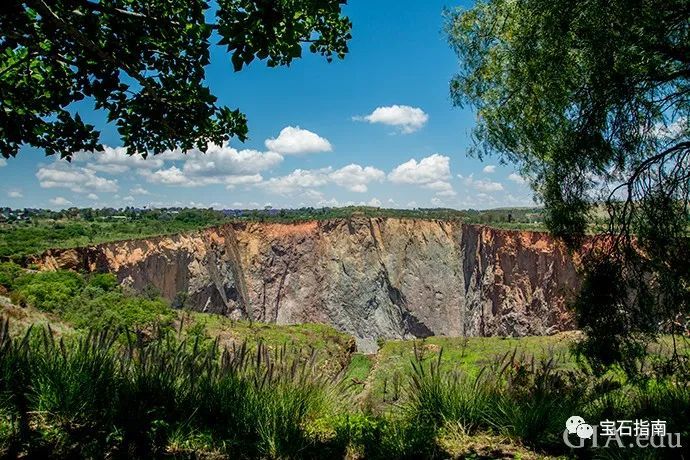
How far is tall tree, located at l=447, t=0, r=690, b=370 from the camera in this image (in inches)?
250

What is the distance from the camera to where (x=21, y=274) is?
87.5 feet

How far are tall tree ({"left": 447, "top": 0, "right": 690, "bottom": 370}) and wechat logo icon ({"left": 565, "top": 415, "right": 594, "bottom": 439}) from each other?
351 cm

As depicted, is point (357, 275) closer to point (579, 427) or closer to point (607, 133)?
point (607, 133)

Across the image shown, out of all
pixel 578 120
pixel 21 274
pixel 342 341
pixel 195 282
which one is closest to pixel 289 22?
pixel 578 120

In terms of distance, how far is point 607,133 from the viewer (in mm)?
7023

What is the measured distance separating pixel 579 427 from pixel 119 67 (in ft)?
17.7

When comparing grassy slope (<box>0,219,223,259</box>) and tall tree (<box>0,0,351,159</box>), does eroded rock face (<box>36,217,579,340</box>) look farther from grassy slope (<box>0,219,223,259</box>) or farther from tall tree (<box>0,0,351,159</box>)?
tall tree (<box>0,0,351,159</box>)

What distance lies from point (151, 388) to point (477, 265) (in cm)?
6280

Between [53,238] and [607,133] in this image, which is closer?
[607,133]

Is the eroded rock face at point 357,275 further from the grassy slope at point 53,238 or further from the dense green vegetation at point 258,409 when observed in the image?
the dense green vegetation at point 258,409

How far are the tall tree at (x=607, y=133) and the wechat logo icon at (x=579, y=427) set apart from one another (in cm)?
351

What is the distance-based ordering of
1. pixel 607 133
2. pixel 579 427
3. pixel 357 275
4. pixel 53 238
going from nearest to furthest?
pixel 579 427 → pixel 607 133 → pixel 53 238 → pixel 357 275

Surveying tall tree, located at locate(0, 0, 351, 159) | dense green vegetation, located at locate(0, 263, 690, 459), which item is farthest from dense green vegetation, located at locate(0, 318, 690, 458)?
tall tree, located at locate(0, 0, 351, 159)

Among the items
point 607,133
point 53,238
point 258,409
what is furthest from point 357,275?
point 258,409
